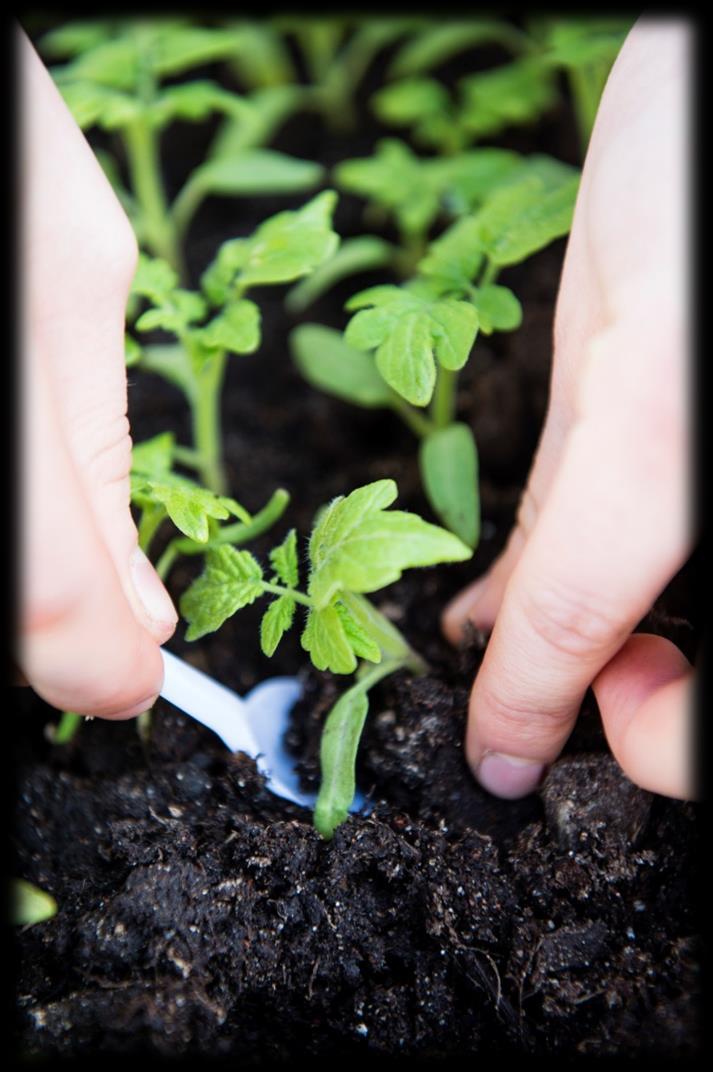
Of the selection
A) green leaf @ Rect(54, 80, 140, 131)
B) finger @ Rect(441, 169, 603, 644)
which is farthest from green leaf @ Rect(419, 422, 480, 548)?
green leaf @ Rect(54, 80, 140, 131)

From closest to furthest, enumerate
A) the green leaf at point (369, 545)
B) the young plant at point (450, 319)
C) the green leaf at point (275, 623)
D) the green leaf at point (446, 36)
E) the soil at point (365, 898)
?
the green leaf at point (369, 545), the soil at point (365, 898), the green leaf at point (275, 623), the young plant at point (450, 319), the green leaf at point (446, 36)

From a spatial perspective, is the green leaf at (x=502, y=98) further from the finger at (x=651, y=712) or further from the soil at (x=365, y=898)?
the finger at (x=651, y=712)

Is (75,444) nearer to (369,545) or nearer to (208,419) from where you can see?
(369,545)

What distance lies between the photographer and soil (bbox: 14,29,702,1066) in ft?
4.08

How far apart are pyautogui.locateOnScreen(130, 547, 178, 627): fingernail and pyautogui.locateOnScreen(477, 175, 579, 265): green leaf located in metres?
0.75

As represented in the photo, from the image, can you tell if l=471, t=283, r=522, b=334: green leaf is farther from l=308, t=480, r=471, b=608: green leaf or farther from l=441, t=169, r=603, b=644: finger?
l=308, t=480, r=471, b=608: green leaf

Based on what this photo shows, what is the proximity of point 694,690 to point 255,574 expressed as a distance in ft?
1.95

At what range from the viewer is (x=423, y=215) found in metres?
2.13

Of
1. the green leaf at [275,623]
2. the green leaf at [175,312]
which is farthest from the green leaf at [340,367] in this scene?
the green leaf at [275,623]

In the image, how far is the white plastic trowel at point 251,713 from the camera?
55.8 inches

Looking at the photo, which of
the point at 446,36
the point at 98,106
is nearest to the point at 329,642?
the point at 98,106

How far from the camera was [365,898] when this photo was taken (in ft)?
4.42

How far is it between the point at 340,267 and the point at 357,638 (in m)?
1.22

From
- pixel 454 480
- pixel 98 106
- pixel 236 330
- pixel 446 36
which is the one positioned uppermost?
pixel 98 106
